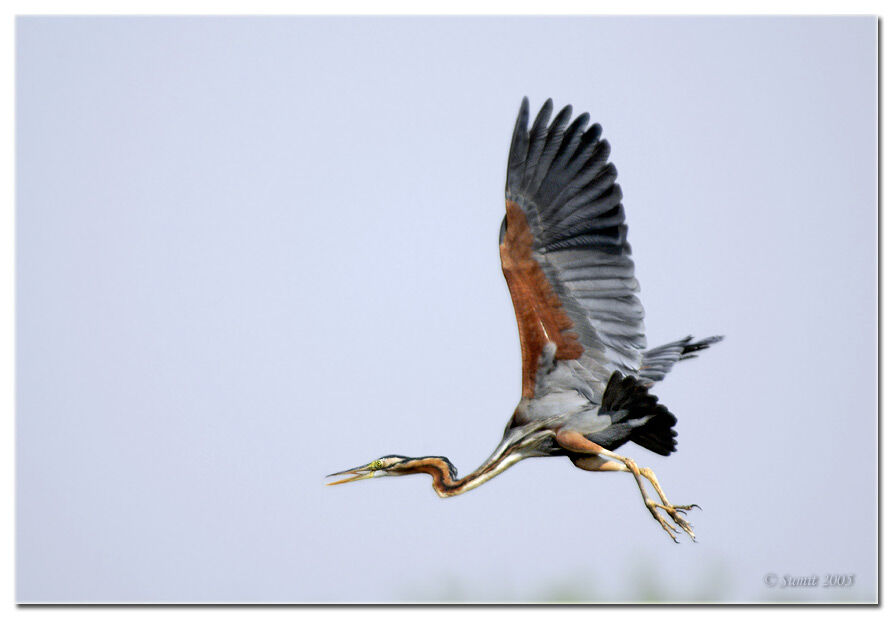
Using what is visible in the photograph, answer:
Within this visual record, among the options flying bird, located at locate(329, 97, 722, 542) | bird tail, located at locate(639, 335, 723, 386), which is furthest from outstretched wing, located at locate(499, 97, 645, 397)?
bird tail, located at locate(639, 335, 723, 386)

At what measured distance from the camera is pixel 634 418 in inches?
204

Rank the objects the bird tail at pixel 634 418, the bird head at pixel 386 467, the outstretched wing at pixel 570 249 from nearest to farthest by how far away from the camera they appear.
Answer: the outstretched wing at pixel 570 249 < the bird tail at pixel 634 418 < the bird head at pixel 386 467

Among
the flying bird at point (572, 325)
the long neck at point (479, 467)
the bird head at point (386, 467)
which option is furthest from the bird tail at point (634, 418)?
the bird head at point (386, 467)

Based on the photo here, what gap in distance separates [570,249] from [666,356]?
2.60 feet

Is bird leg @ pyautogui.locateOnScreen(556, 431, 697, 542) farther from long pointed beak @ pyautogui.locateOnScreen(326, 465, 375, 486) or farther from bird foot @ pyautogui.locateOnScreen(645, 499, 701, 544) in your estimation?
long pointed beak @ pyautogui.locateOnScreen(326, 465, 375, 486)

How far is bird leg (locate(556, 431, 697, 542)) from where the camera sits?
5.20m

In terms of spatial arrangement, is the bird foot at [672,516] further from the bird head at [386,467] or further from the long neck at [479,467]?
the bird head at [386,467]

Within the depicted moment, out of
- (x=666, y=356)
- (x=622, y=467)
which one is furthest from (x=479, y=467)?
(x=666, y=356)

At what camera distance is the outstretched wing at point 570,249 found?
4949mm

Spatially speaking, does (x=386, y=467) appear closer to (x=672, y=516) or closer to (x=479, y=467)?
(x=479, y=467)

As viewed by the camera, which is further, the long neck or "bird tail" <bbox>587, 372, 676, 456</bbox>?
the long neck

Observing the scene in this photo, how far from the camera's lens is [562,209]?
4980 mm

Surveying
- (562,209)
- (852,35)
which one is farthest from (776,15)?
(562,209)

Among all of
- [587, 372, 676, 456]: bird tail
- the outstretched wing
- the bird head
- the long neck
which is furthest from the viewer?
the bird head
